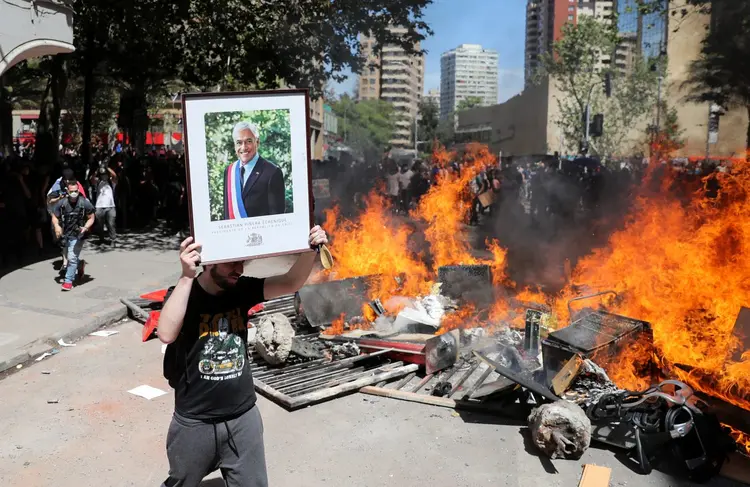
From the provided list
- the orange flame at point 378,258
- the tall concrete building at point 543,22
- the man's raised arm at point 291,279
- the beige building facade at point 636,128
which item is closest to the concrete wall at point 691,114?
the beige building facade at point 636,128

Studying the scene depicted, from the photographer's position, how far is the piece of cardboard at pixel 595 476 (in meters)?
4.16

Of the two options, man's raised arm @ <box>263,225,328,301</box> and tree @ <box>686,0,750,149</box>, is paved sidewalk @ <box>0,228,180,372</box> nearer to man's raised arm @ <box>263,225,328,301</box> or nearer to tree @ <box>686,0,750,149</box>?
man's raised arm @ <box>263,225,328,301</box>

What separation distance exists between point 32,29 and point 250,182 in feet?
28.7

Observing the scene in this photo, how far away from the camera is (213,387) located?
2.71m

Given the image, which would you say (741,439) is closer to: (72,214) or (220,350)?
(220,350)

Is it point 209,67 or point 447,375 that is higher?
point 209,67

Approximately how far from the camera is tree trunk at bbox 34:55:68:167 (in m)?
16.7

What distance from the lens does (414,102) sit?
18975cm

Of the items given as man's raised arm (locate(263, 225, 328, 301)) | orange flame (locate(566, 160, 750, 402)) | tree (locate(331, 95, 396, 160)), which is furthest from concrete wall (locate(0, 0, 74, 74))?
tree (locate(331, 95, 396, 160))

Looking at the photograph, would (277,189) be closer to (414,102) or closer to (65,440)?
(65,440)

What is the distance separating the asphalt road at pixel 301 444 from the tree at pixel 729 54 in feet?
54.6

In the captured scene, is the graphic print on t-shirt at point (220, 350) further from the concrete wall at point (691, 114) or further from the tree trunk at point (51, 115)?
the concrete wall at point (691, 114)

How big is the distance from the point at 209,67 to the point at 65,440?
12885 millimetres

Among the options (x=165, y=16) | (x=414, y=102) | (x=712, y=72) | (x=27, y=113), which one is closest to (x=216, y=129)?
(x=165, y=16)
